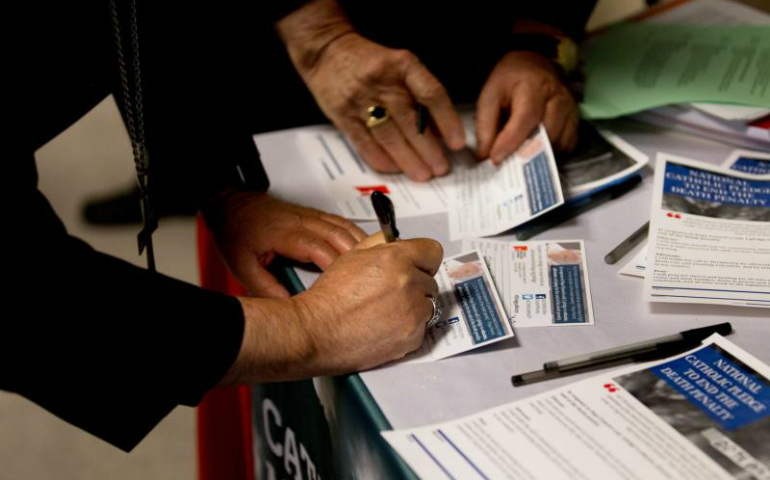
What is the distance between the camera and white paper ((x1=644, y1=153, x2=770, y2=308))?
0.78 meters

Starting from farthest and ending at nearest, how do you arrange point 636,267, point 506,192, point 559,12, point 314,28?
point 559,12 < point 314,28 < point 506,192 < point 636,267

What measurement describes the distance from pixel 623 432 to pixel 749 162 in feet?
1.78

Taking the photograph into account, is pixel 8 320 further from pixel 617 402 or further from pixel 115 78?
pixel 617 402

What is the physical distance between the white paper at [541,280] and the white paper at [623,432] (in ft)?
0.33

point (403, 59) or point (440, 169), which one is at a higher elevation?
point (403, 59)

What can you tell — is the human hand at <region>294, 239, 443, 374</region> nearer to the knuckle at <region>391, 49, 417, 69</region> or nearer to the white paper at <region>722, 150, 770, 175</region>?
the knuckle at <region>391, 49, 417, 69</region>

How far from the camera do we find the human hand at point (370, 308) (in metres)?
0.70

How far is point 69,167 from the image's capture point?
2.51 metres

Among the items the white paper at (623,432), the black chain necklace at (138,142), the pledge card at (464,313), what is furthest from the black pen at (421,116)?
the white paper at (623,432)

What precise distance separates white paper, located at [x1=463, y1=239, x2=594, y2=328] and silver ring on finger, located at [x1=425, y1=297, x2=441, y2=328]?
0.07m

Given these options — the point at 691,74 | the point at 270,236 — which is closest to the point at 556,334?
the point at 270,236

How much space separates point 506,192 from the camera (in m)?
0.96

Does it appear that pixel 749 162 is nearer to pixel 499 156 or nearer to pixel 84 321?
pixel 499 156

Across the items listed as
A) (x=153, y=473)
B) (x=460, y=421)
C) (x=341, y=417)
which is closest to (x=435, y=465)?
(x=460, y=421)
